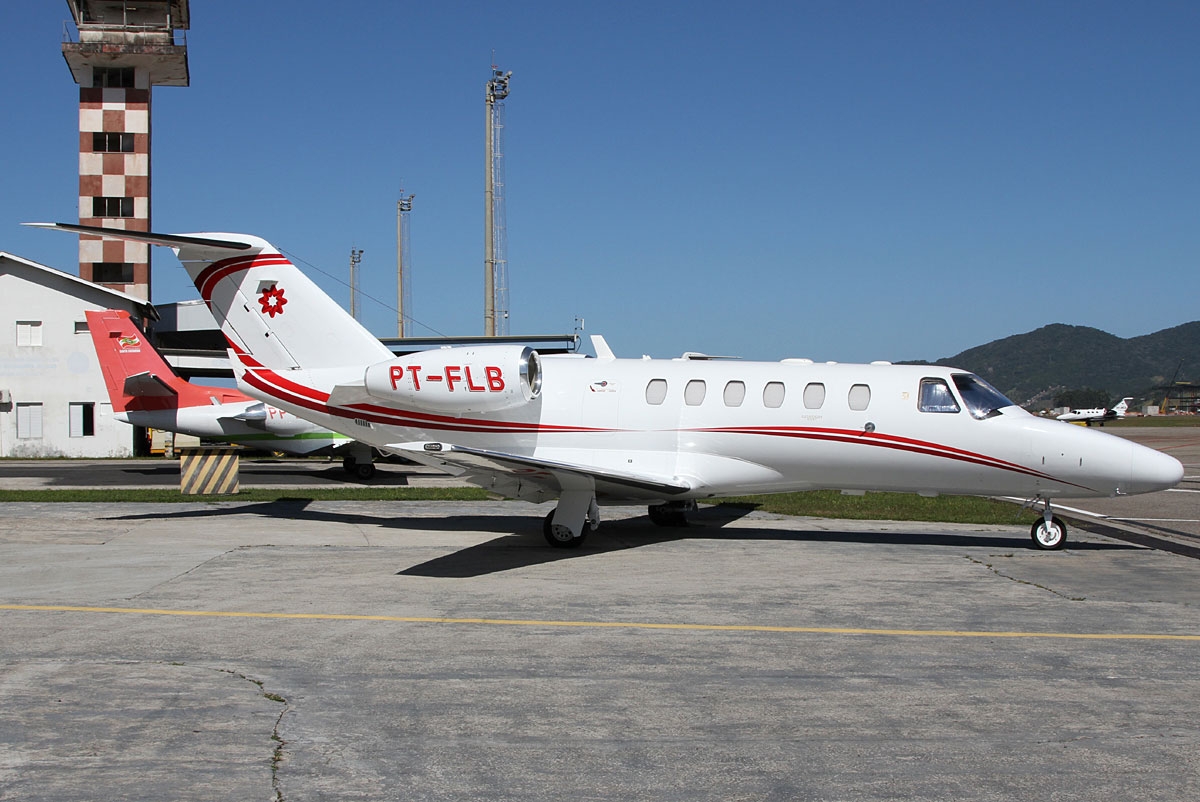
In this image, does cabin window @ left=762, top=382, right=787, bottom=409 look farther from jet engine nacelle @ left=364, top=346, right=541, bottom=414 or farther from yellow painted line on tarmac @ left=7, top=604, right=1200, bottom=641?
yellow painted line on tarmac @ left=7, top=604, right=1200, bottom=641

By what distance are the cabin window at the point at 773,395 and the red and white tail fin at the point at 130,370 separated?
1959 cm

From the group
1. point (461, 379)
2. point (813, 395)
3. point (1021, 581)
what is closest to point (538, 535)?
point (461, 379)

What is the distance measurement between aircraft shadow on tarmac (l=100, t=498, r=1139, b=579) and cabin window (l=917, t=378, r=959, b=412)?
2.08 meters

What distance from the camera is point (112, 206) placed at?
43031 mm

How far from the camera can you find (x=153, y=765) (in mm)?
5406

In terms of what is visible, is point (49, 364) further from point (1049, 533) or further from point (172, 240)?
point (1049, 533)

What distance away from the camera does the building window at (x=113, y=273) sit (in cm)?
4275

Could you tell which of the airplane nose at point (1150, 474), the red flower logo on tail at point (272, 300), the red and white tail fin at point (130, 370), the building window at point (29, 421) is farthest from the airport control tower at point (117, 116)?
the airplane nose at point (1150, 474)

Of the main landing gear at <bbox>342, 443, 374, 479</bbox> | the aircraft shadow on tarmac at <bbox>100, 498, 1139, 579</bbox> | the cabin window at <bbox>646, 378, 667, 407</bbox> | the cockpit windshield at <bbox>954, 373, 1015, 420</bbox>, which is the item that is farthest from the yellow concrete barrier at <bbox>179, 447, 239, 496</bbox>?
the cockpit windshield at <bbox>954, 373, 1015, 420</bbox>

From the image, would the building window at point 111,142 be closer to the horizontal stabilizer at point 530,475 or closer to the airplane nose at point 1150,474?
the horizontal stabilizer at point 530,475

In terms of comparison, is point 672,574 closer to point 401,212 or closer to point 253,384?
point 253,384

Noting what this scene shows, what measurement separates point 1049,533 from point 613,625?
26.2 feet

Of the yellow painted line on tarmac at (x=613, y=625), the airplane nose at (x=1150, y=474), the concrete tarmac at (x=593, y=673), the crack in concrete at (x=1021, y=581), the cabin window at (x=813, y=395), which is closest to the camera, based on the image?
the concrete tarmac at (x=593, y=673)

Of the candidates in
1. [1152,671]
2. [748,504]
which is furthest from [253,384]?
[1152,671]
